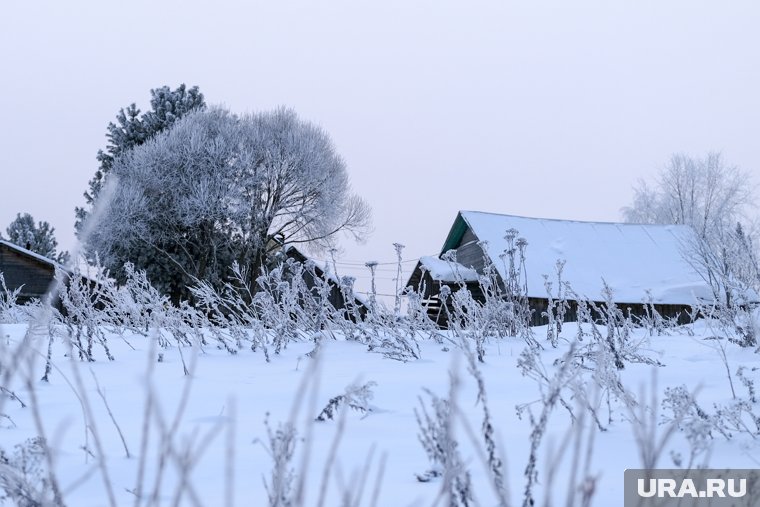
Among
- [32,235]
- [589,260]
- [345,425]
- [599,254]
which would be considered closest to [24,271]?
[32,235]

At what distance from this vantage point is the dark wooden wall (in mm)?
23609

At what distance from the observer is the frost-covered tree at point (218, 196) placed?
27.0m

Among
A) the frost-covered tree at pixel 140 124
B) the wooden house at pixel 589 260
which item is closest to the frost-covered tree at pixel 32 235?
the frost-covered tree at pixel 140 124

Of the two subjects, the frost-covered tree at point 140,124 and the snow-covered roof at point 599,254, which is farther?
the frost-covered tree at point 140,124

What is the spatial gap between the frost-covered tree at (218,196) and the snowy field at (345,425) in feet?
74.7

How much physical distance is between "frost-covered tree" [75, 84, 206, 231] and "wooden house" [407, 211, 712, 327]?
45.1ft

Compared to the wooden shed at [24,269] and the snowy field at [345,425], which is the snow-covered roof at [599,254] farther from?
the snowy field at [345,425]

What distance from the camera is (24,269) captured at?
23.9 metres

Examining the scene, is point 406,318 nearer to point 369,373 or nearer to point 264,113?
point 369,373

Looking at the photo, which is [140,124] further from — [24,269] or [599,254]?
[599,254]

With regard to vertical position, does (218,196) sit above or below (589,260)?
above

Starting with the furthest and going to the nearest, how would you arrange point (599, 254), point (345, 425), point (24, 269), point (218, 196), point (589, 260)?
point (218, 196), point (24, 269), point (599, 254), point (589, 260), point (345, 425)

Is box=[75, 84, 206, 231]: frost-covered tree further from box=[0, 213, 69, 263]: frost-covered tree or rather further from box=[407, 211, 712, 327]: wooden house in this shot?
box=[407, 211, 712, 327]: wooden house

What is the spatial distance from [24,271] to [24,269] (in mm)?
67
